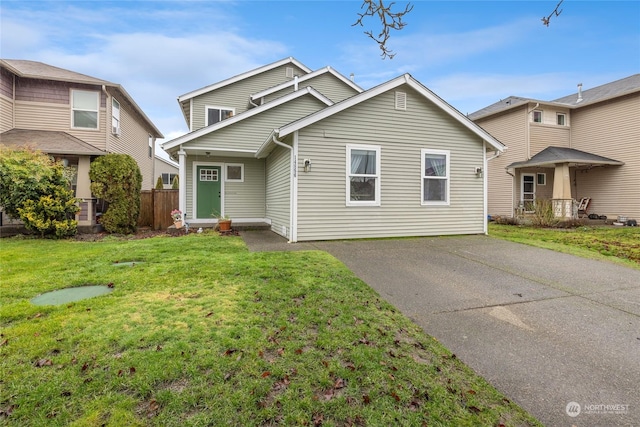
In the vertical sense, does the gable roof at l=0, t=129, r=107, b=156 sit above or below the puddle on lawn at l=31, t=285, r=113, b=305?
above

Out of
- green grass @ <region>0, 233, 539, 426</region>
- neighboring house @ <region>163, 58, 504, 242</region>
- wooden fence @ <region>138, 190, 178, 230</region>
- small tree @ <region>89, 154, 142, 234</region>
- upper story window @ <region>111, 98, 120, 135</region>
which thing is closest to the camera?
green grass @ <region>0, 233, 539, 426</region>

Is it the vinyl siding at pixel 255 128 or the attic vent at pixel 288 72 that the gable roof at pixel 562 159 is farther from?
the attic vent at pixel 288 72

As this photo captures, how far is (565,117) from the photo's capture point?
1673 centimetres

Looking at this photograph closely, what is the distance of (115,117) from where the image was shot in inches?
494

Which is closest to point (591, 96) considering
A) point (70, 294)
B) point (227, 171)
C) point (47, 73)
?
point (227, 171)

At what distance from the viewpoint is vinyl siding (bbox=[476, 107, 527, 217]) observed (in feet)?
51.9

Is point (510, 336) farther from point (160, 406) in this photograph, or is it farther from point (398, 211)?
point (398, 211)

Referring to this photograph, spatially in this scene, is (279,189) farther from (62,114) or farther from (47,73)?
(47,73)

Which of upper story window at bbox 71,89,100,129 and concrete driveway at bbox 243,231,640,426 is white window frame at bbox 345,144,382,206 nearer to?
concrete driveway at bbox 243,231,640,426

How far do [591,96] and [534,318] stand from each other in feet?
63.5

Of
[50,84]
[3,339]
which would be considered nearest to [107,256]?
[3,339]

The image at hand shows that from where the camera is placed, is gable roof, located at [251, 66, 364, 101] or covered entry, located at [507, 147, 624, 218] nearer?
gable roof, located at [251, 66, 364, 101]

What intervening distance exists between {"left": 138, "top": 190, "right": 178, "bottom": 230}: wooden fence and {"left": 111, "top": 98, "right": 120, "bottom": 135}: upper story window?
3192 mm

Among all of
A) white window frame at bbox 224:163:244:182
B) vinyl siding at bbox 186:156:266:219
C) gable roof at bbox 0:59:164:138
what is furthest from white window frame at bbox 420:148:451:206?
gable roof at bbox 0:59:164:138
